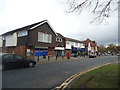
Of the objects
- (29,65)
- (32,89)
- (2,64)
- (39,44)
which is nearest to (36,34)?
(39,44)

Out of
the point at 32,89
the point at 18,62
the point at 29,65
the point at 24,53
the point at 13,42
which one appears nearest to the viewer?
the point at 32,89

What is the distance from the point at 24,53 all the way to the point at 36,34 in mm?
4710

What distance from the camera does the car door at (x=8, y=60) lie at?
915 cm

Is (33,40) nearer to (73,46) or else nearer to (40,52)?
(40,52)

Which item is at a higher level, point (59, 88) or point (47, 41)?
point (47, 41)

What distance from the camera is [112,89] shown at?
4277mm

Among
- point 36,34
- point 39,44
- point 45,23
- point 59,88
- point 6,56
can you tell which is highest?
point 45,23

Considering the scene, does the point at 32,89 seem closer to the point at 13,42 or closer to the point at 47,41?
the point at 47,41

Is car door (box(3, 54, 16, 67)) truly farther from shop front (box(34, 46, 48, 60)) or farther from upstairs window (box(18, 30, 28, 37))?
upstairs window (box(18, 30, 28, 37))

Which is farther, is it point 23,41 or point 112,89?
point 23,41

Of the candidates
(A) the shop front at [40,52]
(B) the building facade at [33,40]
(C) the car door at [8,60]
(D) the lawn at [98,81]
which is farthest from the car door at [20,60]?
(A) the shop front at [40,52]

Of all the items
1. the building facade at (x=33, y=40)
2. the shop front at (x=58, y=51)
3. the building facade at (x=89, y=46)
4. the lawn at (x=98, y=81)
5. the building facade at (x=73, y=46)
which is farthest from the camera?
the building facade at (x=89, y=46)

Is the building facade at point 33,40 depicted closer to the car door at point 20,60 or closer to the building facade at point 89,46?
the car door at point 20,60

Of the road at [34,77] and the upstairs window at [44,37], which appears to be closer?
the road at [34,77]
